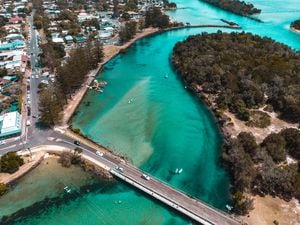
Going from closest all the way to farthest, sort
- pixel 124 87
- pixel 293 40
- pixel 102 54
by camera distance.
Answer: pixel 124 87, pixel 102 54, pixel 293 40

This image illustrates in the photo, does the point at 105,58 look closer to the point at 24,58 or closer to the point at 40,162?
the point at 24,58

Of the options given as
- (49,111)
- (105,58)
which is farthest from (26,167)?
(105,58)

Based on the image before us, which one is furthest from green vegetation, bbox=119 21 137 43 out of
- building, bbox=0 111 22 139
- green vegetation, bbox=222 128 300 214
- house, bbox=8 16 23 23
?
green vegetation, bbox=222 128 300 214

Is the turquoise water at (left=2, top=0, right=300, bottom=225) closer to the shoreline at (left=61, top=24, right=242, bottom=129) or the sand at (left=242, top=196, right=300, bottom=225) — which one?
the shoreline at (left=61, top=24, right=242, bottom=129)

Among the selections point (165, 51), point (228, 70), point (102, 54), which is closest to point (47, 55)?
point (102, 54)

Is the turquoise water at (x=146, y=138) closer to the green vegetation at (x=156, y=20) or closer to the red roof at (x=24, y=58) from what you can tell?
the red roof at (x=24, y=58)

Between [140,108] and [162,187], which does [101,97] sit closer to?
[140,108]
